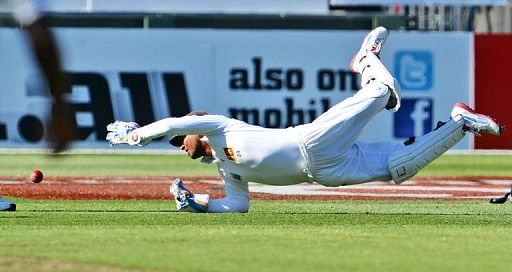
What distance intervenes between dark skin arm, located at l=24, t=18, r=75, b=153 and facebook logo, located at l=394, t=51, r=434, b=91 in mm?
21846

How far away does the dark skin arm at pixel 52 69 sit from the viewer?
9.36 ft

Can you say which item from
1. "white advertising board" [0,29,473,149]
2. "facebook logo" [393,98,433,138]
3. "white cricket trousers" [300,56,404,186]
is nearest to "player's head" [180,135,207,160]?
"white cricket trousers" [300,56,404,186]

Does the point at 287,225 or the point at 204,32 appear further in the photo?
the point at 204,32

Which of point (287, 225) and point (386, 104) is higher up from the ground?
point (386, 104)

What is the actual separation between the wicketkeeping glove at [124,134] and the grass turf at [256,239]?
0.65 meters

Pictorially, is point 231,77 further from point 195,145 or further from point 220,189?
point 195,145

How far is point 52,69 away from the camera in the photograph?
287 centimetres

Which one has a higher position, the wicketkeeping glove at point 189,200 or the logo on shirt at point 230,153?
the logo on shirt at point 230,153

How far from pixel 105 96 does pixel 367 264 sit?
58.2ft

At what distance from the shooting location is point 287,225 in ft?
31.1

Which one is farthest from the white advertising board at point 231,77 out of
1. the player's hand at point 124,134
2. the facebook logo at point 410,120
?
the player's hand at point 124,134

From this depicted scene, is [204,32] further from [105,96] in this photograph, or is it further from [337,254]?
[337,254]

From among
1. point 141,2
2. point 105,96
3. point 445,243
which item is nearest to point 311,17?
point 141,2

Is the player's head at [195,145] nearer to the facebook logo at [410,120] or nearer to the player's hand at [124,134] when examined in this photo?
the player's hand at [124,134]
